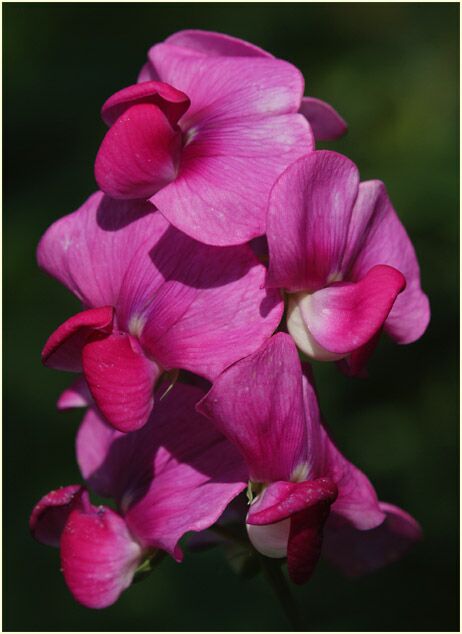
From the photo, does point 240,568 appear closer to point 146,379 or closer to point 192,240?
point 146,379

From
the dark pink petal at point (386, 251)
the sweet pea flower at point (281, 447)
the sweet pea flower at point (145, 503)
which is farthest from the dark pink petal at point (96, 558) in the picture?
the dark pink petal at point (386, 251)

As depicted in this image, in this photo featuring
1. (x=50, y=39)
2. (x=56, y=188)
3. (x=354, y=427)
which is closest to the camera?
(x=354, y=427)

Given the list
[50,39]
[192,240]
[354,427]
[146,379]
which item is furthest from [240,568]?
[50,39]

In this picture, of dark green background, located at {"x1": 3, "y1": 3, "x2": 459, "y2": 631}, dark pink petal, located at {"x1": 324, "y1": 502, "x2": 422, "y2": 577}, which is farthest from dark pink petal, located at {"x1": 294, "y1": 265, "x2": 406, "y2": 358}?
dark green background, located at {"x1": 3, "y1": 3, "x2": 459, "y2": 631}

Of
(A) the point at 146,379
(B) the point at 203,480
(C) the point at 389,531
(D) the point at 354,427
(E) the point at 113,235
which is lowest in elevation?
(D) the point at 354,427

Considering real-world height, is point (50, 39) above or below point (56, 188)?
above

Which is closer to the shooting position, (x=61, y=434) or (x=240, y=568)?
(x=240, y=568)
